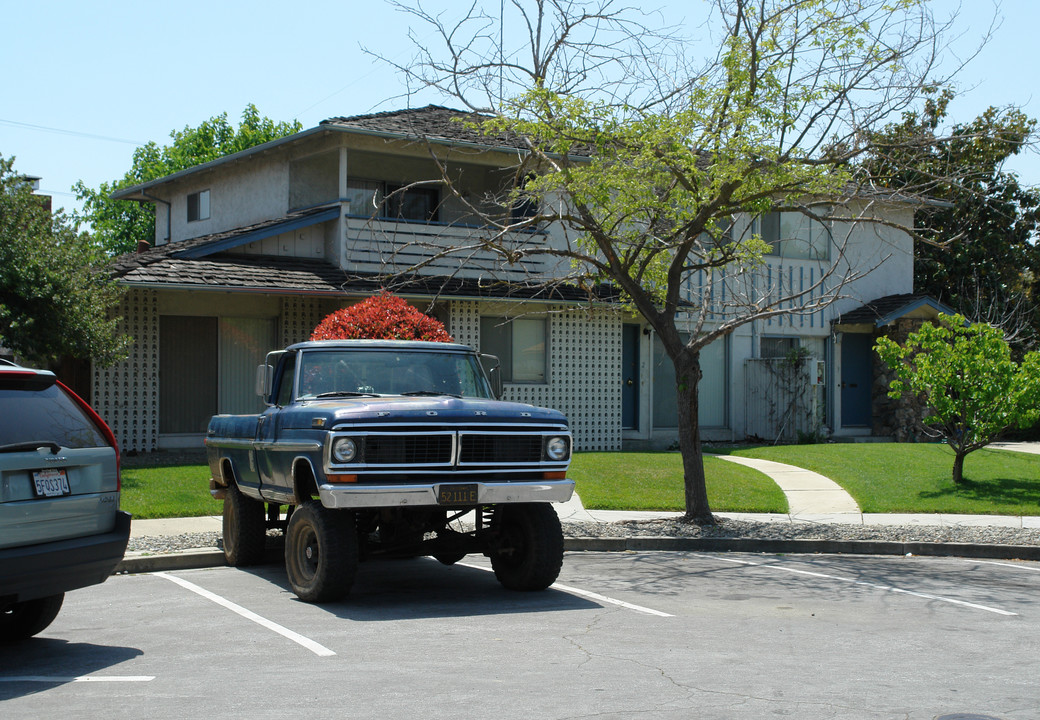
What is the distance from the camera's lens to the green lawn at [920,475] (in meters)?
15.2

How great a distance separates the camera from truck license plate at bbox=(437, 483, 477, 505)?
28.1 ft

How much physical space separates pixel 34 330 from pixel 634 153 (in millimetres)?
8844

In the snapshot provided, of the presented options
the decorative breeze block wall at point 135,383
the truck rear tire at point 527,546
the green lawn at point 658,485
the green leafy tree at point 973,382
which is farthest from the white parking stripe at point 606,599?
the decorative breeze block wall at point 135,383

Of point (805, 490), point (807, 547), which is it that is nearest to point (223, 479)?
point (807, 547)

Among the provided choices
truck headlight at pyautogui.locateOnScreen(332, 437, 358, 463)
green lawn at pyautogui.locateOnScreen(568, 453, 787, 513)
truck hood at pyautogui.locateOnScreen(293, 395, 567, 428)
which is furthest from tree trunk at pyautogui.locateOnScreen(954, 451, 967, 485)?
truck headlight at pyautogui.locateOnScreen(332, 437, 358, 463)

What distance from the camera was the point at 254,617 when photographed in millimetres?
8242

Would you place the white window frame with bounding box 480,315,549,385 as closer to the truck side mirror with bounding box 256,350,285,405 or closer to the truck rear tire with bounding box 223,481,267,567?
the truck rear tire with bounding box 223,481,267,567

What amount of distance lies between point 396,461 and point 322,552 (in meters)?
0.92

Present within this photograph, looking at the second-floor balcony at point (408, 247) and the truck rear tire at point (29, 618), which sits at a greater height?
the second-floor balcony at point (408, 247)

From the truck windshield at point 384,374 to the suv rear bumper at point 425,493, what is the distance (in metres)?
1.43

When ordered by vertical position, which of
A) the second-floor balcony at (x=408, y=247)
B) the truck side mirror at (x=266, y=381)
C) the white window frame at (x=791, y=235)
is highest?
the white window frame at (x=791, y=235)

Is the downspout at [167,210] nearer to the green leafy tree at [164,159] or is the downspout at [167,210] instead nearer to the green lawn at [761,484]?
the green lawn at [761,484]

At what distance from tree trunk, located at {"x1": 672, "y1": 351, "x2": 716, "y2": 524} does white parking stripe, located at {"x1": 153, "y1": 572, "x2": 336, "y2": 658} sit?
6.37 m

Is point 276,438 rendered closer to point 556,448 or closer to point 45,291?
point 556,448
